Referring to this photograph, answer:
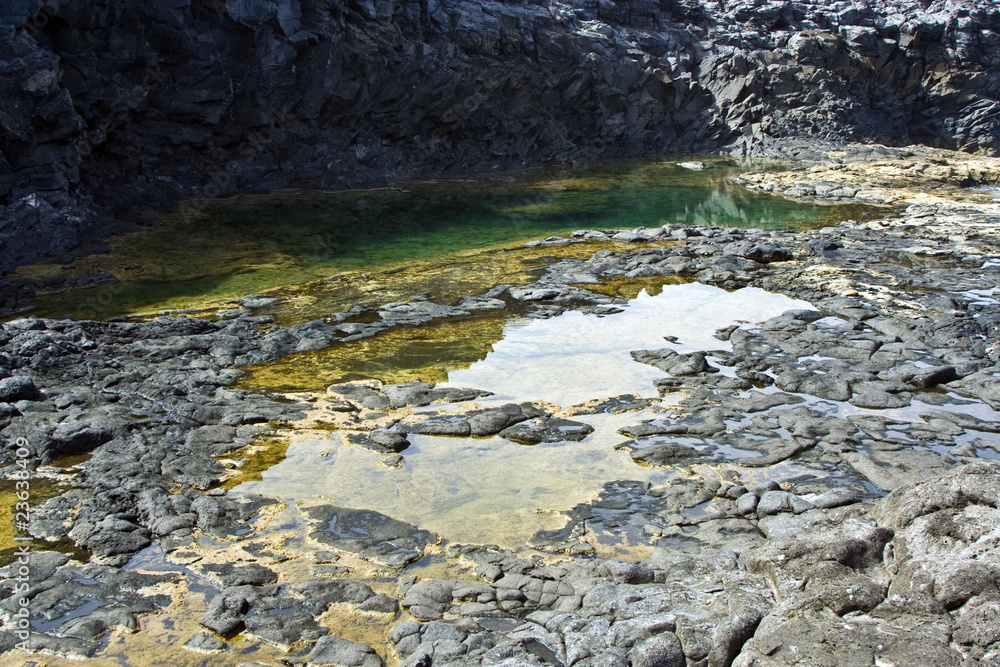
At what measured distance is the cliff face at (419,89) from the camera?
19.7m

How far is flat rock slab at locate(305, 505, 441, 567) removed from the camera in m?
6.68

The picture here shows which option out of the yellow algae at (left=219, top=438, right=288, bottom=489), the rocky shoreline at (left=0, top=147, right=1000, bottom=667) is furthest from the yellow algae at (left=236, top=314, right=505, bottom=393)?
the yellow algae at (left=219, top=438, right=288, bottom=489)

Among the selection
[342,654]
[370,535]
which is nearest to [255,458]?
[370,535]

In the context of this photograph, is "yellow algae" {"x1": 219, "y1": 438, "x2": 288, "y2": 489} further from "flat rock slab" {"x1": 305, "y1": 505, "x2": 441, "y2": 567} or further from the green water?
the green water

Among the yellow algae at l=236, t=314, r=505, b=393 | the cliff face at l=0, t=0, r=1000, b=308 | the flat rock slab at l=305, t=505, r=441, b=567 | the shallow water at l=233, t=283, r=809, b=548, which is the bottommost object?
the flat rock slab at l=305, t=505, r=441, b=567

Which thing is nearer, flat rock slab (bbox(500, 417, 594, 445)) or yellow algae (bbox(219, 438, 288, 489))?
yellow algae (bbox(219, 438, 288, 489))

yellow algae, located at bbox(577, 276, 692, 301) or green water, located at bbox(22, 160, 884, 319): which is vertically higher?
green water, located at bbox(22, 160, 884, 319)

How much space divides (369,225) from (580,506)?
660 inches

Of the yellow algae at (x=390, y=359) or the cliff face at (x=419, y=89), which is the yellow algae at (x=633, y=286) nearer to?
the yellow algae at (x=390, y=359)

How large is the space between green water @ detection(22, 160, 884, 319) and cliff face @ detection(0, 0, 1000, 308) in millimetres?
1790

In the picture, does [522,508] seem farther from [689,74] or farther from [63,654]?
[689,74]

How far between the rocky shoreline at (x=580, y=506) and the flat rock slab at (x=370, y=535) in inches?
1.1

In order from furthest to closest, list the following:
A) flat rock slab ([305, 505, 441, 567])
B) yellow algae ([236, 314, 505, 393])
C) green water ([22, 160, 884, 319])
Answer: green water ([22, 160, 884, 319]), yellow algae ([236, 314, 505, 393]), flat rock slab ([305, 505, 441, 567])

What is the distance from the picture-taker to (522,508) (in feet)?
24.4
